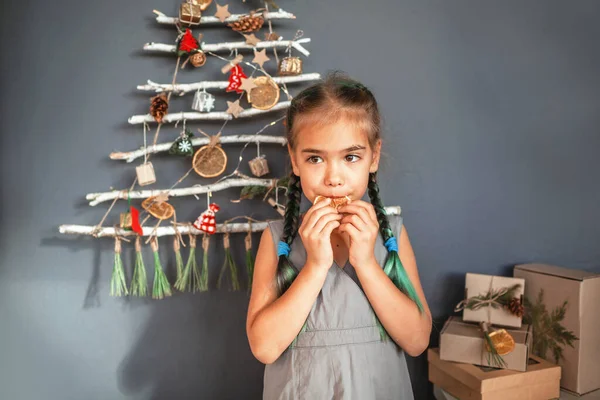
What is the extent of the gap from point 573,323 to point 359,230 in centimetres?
65

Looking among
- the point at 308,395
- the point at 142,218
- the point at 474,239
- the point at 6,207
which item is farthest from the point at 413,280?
the point at 6,207

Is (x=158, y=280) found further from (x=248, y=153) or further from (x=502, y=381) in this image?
(x=502, y=381)

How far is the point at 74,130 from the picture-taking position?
4.07 ft

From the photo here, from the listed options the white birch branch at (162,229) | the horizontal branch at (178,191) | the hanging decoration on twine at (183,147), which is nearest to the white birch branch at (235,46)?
the hanging decoration on twine at (183,147)

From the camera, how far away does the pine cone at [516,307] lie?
1.12 metres

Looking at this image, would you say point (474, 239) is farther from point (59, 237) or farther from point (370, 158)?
point (59, 237)

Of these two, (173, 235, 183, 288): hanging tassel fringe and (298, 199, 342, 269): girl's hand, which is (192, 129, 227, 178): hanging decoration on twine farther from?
(298, 199, 342, 269): girl's hand

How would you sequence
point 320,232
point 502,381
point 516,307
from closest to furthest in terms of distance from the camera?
point 320,232
point 502,381
point 516,307

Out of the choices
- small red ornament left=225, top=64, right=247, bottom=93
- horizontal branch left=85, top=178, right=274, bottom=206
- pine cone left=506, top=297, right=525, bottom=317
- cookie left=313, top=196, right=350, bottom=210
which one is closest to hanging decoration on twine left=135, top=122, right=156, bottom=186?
horizontal branch left=85, top=178, right=274, bottom=206

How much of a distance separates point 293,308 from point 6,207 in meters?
0.91

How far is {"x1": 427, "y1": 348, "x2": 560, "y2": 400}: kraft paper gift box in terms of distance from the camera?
39.6 inches

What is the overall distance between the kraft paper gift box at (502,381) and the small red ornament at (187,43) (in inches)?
40.8

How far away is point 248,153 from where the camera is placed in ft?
4.14

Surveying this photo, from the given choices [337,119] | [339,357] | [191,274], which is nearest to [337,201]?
[337,119]
